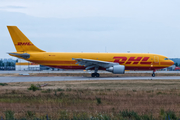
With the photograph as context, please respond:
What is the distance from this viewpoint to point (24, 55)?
3578cm

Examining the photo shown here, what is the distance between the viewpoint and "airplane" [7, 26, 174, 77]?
35.9 metres

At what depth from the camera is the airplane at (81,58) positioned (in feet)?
118

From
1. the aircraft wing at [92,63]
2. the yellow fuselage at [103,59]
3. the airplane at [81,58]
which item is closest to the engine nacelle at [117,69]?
the airplane at [81,58]

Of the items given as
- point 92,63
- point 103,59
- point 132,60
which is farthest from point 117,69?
point 92,63

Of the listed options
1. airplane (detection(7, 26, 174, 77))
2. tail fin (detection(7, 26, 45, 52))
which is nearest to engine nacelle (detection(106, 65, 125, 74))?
airplane (detection(7, 26, 174, 77))

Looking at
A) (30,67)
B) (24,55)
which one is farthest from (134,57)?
(30,67)

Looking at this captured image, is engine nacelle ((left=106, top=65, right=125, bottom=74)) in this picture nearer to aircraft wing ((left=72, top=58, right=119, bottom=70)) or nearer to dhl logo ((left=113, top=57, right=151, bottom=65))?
aircraft wing ((left=72, top=58, right=119, bottom=70))

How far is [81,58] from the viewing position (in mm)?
35625

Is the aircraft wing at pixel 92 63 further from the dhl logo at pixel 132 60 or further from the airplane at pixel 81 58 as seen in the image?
the dhl logo at pixel 132 60

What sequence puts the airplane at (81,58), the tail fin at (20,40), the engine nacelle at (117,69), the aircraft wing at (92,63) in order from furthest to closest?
the tail fin at (20,40) → the airplane at (81,58) → the aircraft wing at (92,63) → the engine nacelle at (117,69)

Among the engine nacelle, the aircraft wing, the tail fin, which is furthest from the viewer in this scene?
the tail fin

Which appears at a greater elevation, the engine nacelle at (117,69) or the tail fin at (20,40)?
the tail fin at (20,40)

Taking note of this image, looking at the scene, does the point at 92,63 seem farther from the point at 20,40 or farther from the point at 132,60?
the point at 20,40

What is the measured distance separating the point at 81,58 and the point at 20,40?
904cm
